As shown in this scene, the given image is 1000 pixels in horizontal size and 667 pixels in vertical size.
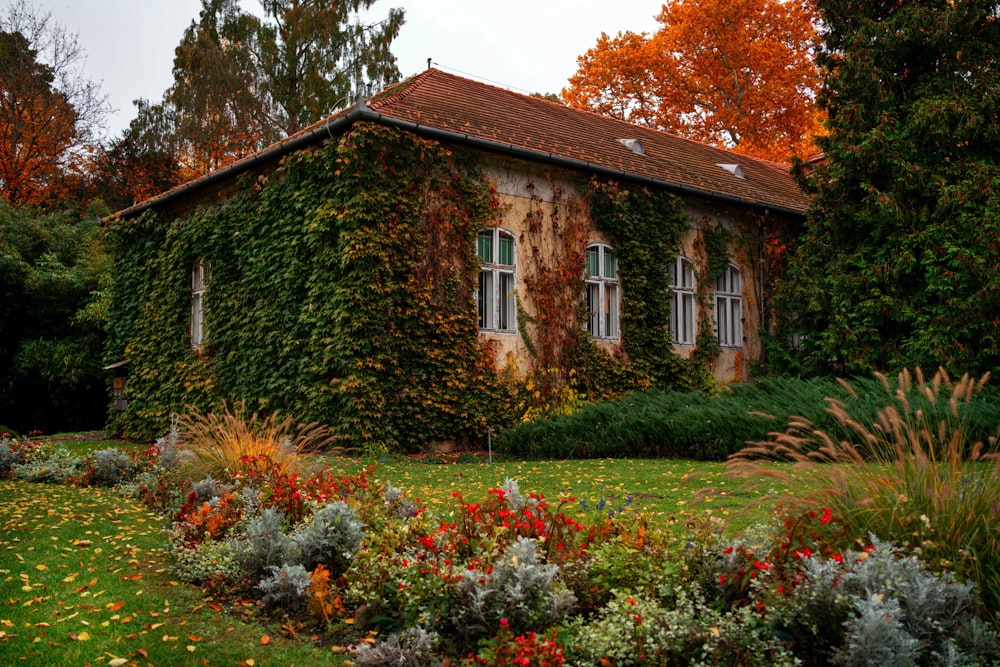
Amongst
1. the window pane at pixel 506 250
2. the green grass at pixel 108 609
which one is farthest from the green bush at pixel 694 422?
the green grass at pixel 108 609

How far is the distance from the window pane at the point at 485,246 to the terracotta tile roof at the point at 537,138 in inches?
55.9

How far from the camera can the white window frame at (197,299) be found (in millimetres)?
16125

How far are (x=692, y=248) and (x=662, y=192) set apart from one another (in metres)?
1.48

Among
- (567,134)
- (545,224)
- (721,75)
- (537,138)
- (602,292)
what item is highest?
(721,75)

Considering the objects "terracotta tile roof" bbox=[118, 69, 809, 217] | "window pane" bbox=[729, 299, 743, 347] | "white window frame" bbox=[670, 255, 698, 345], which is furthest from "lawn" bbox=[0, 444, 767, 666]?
"window pane" bbox=[729, 299, 743, 347]

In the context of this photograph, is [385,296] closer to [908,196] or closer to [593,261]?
[593,261]

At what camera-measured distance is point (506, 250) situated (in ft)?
46.5

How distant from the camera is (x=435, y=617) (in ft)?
13.5

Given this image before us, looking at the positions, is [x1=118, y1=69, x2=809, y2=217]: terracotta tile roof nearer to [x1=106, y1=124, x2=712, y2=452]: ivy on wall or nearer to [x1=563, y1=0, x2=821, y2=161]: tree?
[x1=106, y1=124, x2=712, y2=452]: ivy on wall

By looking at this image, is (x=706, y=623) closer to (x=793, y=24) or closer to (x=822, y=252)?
(x=822, y=252)

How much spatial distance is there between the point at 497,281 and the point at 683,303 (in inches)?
191

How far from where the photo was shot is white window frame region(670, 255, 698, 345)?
16688 millimetres

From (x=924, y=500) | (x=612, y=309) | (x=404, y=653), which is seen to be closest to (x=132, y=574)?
(x=404, y=653)

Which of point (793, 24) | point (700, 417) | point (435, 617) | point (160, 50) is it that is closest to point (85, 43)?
point (160, 50)
